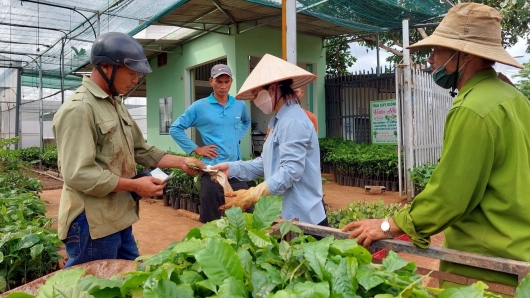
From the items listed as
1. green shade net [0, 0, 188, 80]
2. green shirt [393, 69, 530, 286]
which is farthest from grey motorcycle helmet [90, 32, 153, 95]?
green shade net [0, 0, 188, 80]

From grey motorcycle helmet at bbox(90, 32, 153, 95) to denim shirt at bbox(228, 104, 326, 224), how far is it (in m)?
0.88

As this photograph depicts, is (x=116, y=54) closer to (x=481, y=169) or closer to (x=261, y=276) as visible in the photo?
(x=261, y=276)

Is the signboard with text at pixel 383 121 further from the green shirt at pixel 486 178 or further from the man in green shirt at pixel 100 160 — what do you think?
the green shirt at pixel 486 178

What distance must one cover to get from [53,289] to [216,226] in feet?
2.12

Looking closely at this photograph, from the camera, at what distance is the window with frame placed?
38.0 ft

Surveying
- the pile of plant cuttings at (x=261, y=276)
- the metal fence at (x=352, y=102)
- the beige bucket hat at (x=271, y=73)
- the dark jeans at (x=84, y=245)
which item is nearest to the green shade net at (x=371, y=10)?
the metal fence at (x=352, y=102)

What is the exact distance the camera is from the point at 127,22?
9398 millimetres

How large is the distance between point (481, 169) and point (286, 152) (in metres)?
1.14

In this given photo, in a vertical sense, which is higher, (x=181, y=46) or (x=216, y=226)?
(x=181, y=46)

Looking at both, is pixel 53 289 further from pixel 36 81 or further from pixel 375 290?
pixel 36 81

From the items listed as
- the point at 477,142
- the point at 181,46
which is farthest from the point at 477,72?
the point at 181,46

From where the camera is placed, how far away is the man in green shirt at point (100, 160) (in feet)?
6.90

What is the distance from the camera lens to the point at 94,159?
7.10 ft

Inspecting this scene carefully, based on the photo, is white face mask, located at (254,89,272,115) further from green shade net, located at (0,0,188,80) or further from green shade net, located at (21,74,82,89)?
green shade net, located at (21,74,82,89)
